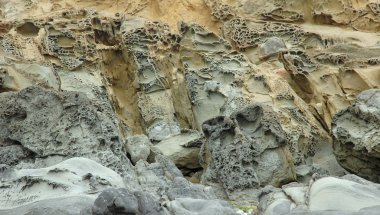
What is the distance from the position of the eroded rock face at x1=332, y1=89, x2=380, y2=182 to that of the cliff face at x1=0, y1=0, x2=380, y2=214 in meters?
0.02

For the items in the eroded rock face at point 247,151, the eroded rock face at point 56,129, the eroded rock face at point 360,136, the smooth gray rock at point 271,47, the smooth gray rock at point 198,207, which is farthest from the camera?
the smooth gray rock at point 271,47

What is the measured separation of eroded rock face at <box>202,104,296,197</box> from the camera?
10.3 meters

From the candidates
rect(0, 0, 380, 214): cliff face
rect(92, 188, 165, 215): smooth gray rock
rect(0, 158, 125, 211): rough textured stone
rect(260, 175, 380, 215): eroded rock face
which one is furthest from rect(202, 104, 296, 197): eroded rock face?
rect(92, 188, 165, 215): smooth gray rock

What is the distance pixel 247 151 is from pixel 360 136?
154 centimetres

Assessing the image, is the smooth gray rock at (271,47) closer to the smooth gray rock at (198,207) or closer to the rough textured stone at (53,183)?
the rough textured stone at (53,183)

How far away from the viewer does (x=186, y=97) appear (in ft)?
45.1

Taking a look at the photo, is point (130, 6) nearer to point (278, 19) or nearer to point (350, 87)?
point (278, 19)

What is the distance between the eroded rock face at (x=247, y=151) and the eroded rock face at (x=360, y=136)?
75cm

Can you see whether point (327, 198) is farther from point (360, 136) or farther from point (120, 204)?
point (360, 136)

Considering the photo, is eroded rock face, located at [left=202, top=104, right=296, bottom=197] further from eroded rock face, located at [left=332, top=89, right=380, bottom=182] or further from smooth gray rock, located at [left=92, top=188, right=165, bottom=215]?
smooth gray rock, located at [left=92, top=188, right=165, bottom=215]

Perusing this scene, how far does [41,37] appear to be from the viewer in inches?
575

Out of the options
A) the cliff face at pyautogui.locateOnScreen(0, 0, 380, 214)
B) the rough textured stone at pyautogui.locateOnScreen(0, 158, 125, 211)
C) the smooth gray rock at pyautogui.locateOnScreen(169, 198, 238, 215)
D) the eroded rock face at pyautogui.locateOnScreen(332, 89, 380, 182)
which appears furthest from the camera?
the eroded rock face at pyautogui.locateOnScreen(332, 89, 380, 182)

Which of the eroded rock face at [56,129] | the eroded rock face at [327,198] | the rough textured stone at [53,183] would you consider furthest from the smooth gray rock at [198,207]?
the eroded rock face at [56,129]

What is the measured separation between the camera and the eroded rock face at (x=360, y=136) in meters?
10.4
